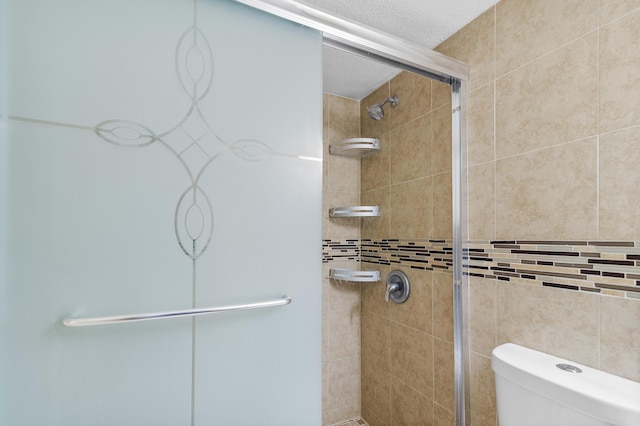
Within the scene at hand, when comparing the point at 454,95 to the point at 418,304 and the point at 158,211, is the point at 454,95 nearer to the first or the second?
the point at 418,304

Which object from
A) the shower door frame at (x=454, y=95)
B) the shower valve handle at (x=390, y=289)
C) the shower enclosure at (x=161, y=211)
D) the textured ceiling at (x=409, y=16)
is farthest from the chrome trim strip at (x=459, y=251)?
the shower enclosure at (x=161, y=211)

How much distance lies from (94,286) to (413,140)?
140cm

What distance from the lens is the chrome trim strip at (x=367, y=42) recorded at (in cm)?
89

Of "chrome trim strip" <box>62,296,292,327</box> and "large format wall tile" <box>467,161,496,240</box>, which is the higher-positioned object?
"large format wall tile" <box>467,161,496,240</box>

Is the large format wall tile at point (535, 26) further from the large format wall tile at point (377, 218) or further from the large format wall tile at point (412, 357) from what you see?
the large format wall tile at point (412, 357)

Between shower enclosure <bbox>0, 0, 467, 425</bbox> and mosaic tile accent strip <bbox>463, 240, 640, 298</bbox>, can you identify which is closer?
shower enclosure <bbox>0, 0, 467, 425</bbox>

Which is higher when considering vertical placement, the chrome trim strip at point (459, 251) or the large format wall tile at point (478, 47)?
the large format wall tile at point (478, 47)

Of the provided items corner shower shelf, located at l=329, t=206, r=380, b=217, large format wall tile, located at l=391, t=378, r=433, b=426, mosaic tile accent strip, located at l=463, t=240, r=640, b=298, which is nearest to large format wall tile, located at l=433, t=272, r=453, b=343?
mosaic tile accent strip, located at l=463, t=240, r=640, b=298

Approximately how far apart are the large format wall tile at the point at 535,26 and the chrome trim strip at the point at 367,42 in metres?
0.17

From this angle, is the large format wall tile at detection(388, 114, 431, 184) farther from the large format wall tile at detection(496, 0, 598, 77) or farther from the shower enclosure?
the shower enclosure

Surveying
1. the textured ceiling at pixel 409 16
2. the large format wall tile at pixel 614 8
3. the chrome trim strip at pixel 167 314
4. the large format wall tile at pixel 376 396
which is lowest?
the large format wall tile at pixel 376 396

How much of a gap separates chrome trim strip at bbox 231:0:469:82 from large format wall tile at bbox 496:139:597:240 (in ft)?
1.48

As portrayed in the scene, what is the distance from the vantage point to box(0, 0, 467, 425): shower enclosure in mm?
633

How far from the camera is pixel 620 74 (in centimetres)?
82
